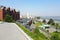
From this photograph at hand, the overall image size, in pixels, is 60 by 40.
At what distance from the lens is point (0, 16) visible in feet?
139

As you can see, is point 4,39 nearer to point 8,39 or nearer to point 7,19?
point 8,39

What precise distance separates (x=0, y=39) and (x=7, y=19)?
76.4 feet

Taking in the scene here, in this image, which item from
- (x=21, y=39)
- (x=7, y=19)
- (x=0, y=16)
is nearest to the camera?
(x=21, y=39)

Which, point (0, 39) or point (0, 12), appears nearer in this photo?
point (0, 39)

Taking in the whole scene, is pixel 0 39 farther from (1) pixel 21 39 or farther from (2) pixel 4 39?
(1) pixel 21 39

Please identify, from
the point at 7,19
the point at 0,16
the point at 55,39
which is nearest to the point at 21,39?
the point at 55,39

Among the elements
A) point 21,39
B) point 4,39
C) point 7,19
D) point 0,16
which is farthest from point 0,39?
point 0,16

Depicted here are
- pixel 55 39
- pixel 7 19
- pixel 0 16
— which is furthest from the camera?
pixel 0 16

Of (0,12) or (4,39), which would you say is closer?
(4,39)

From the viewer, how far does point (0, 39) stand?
9.19 metres

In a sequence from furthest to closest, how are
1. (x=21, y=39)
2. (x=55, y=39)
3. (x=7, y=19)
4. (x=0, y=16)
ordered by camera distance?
(x=0, y=16) < (x=7, y=19) < (x=55, y=39) < (x=21, y=39)

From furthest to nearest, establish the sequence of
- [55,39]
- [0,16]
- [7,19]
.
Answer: [0,16] < [7,19] < [55,39]

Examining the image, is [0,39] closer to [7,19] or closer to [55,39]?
[55,39]

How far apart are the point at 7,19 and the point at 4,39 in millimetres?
23267
